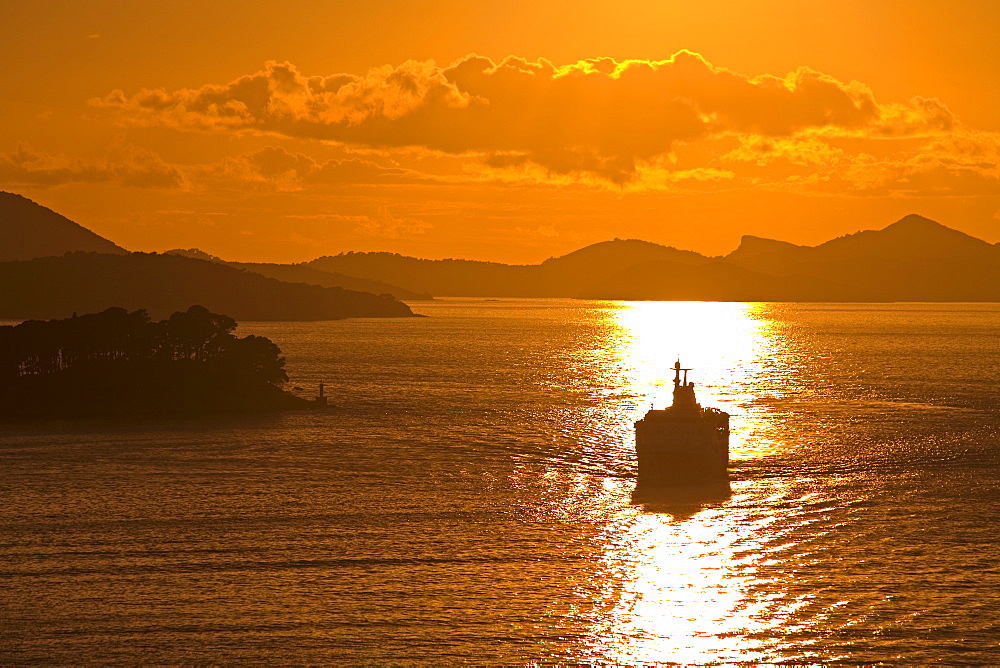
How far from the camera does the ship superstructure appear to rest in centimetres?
8769

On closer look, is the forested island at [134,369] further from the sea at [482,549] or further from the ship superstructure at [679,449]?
the ship superstructure at [679,449]

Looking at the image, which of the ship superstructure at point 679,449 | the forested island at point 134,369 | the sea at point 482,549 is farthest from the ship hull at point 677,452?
the forested island at point 134,369

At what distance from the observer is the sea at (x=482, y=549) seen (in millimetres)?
48594

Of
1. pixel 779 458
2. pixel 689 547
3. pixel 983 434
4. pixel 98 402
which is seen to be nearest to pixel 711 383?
pixel 983 434

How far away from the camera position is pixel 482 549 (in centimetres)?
6469

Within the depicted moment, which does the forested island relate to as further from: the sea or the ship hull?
the ship hull

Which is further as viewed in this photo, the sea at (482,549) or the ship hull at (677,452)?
the ship hull at (677,452)

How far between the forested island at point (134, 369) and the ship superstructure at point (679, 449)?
6662 cm

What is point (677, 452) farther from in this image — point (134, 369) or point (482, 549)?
point (134, 369)

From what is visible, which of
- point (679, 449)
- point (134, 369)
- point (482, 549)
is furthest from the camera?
point (134, 369)

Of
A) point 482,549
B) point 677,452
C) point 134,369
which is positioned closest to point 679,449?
point 677,452

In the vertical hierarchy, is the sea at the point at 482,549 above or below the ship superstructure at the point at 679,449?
below

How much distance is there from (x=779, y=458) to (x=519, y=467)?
25.3 m

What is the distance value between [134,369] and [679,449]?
3268 inches
